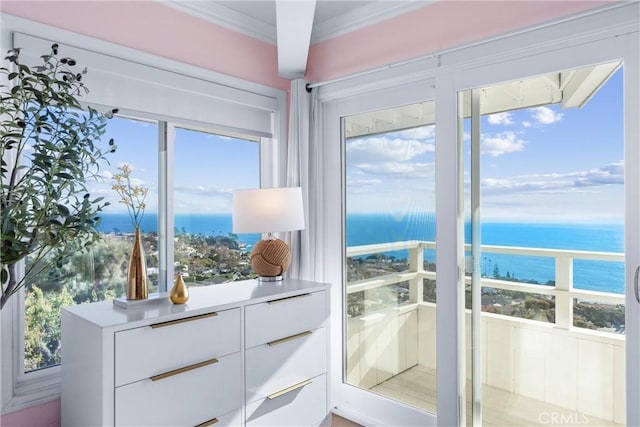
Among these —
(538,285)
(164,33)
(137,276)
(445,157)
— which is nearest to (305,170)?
(445,157)

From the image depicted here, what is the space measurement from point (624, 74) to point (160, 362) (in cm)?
238

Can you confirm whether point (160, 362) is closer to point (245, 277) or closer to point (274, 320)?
point (274, 320)

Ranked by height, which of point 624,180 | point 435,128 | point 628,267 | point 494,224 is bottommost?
point 628,267

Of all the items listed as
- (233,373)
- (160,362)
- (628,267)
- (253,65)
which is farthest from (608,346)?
(253,65)

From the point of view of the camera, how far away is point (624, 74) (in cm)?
→ 183

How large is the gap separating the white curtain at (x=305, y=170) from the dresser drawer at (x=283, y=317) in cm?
43

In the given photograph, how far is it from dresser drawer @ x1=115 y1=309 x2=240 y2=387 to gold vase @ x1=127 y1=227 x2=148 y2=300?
0.78ft

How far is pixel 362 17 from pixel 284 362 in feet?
7.15

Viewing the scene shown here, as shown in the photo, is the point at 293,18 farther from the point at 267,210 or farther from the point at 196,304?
the point at 196,304

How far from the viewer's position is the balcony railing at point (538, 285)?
1953 mm

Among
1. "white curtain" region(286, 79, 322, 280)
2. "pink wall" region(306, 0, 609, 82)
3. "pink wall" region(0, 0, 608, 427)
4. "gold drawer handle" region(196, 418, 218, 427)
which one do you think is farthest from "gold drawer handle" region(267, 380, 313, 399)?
"pink wall" region(306, 0, 609, 82)

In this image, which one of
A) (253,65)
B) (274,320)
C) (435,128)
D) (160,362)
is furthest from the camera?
(253,65)

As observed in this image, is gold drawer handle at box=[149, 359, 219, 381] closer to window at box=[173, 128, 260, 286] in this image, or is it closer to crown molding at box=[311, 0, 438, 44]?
window at box=[173, 128, 260, 286]

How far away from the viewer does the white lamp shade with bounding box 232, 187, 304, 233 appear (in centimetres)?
236
